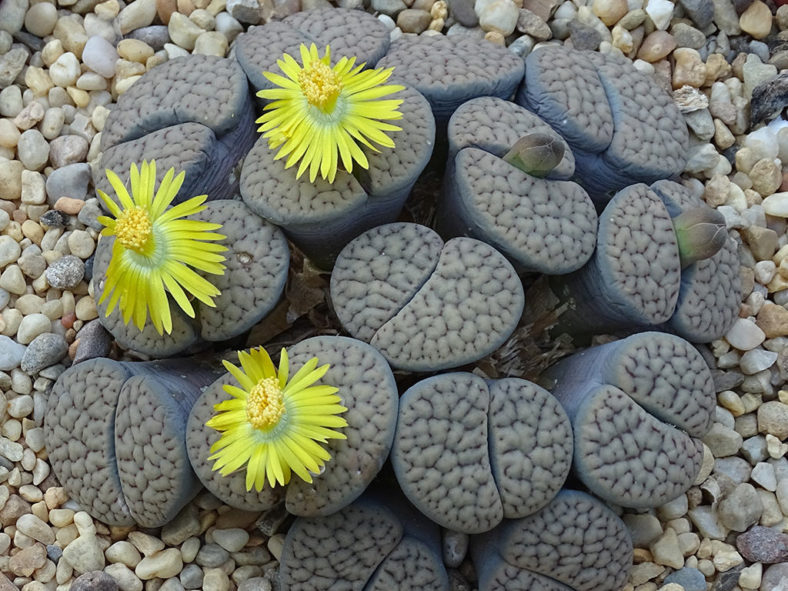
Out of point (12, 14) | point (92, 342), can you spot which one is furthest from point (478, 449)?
point (12, 14)

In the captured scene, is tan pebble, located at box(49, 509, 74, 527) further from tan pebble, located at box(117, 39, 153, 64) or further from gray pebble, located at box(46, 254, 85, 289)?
tan pebble, located at box(117, 39, 153, 64)

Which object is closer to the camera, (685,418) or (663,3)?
(685,418)

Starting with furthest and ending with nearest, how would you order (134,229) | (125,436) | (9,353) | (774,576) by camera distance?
(9,353), (774,576), (125,436), (134,229)

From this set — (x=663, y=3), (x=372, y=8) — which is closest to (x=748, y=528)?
(x=663, y=3)

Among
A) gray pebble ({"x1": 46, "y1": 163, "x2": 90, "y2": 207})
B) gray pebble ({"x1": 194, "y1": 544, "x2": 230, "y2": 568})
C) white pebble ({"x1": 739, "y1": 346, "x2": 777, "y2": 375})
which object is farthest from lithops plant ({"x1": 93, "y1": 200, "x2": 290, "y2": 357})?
white pebble ({"x1": 739, "y1": 346, "x2": 777, "y2": 375})

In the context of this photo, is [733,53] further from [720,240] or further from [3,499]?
[3,499]

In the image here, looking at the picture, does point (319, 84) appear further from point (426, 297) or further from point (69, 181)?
point (69, 181)
